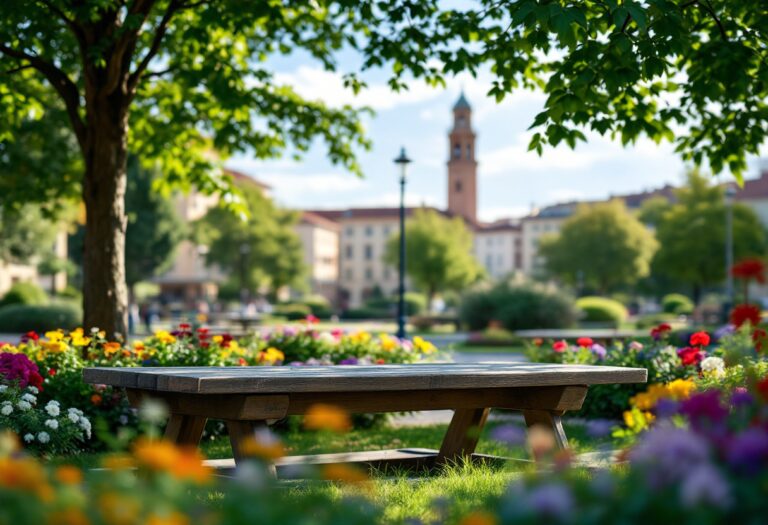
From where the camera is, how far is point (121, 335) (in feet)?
35.0

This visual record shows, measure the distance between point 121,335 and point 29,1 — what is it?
349cm

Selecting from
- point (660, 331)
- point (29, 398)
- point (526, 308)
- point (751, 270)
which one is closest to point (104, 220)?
point (29, 398)

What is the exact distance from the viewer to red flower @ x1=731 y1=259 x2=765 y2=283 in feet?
16.5

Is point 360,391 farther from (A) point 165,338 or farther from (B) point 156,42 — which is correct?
(B) point 156,42

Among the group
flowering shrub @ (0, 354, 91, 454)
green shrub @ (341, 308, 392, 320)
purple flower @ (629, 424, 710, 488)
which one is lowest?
green shrub @ (341, 308, 392, 320)

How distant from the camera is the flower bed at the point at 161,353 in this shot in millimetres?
8797

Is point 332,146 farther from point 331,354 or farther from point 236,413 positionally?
point 236,413

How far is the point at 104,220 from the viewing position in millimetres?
10867

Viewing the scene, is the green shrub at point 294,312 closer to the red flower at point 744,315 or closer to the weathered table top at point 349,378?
the weathered table top at point 349,378

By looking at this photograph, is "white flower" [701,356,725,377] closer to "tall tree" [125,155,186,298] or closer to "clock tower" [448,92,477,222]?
"tall tree" [125,155,186,298]

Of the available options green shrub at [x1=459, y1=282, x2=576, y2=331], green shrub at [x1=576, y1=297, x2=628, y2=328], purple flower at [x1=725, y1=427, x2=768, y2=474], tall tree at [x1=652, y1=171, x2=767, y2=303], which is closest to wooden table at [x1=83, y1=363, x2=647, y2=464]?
purple flower at [x1=725, y1=427, x2=768, y2=474]

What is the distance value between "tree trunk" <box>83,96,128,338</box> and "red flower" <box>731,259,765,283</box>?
7.30m

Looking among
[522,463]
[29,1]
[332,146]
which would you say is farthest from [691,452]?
[332,146]

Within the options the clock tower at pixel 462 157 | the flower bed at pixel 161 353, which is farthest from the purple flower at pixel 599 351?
the clock tower at pixel 462 157
